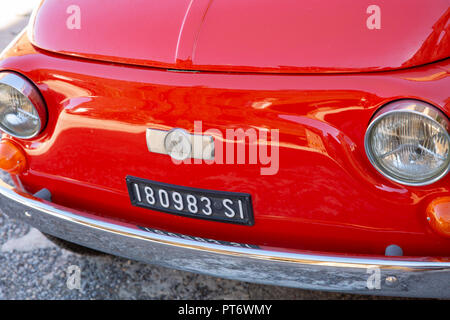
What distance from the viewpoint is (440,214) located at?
5.09 feet

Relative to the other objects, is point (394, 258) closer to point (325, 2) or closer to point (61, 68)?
point (325, 2)

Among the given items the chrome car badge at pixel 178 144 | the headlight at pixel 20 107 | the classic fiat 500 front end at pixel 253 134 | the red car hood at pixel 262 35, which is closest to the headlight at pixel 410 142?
the classic fiat 500 front end at pixel 253 134

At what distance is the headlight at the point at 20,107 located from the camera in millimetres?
1878

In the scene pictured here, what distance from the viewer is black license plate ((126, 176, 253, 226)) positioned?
5.71 feet

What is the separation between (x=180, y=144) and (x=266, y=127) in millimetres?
271

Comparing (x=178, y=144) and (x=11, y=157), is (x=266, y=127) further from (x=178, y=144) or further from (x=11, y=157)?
(x=11, y=157)

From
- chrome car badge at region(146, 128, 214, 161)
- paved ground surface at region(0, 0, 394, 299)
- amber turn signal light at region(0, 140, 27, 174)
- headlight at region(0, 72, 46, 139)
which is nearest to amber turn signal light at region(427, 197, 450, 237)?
chrome car badge at region(146, 128, 214, 161)

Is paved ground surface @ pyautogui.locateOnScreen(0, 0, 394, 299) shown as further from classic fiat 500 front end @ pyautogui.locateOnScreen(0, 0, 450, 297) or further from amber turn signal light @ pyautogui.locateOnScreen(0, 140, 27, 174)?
amber turn signal light @ pyautogui.locateOnScreen(0, 140, 27, 174)

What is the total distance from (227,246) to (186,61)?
1.91ft

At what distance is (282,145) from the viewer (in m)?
1.63

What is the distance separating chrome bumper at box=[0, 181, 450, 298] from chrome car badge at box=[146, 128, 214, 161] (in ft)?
0.90

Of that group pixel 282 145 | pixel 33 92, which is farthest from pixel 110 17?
pixel 282 145

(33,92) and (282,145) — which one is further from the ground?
(33,92)

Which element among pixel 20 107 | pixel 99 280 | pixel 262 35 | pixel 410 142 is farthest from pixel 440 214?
pixel 99 280
